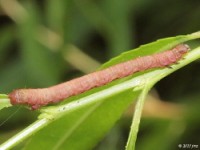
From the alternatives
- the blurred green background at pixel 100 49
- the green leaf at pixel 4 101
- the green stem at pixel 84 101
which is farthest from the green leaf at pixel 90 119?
the blurred green background at pixel 100 49

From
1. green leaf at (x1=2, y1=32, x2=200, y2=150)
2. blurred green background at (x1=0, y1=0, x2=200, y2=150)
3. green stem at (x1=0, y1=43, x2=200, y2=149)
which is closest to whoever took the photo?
green stem at (x1=0, y1=43, x2=200, y2=149)

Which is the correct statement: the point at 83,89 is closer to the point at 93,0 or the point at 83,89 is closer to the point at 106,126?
the point at 106,126

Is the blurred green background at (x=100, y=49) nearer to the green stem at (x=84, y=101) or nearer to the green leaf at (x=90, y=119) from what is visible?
the green leaf at (x=90, y=119)

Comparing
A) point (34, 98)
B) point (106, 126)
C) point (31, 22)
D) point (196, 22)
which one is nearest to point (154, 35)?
point (196, 22)

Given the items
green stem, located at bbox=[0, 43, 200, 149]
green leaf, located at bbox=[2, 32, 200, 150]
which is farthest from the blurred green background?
green stem, located at bbox=[0, 43, 200, 149]

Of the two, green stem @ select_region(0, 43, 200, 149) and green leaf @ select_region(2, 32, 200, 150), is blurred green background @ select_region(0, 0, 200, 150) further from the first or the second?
green stem @ select_region(0, 43, 200, 149)

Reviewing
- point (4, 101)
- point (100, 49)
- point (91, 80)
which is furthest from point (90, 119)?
point (100, 49)

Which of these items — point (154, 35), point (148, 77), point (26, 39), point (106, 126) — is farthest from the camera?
point (154, 35)
